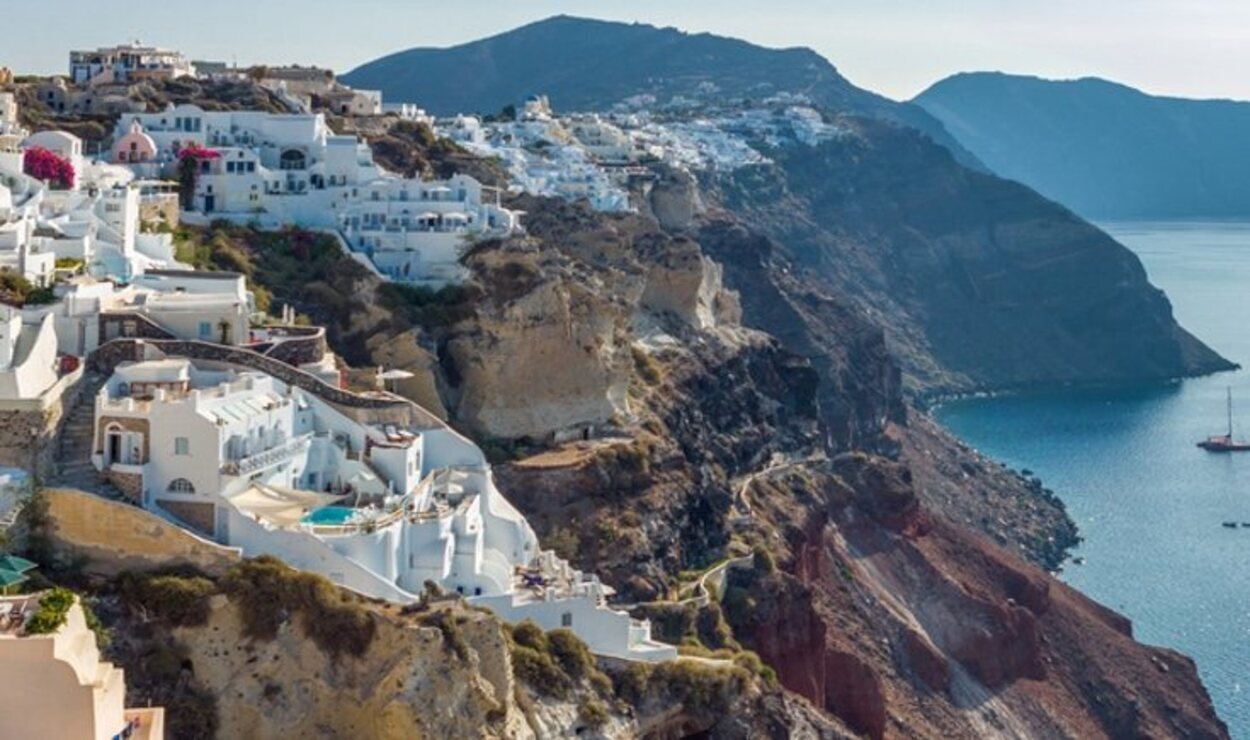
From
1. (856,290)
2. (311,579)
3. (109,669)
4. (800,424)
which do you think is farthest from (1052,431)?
A: (109,669)

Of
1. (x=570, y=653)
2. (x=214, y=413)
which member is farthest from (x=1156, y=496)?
(x=214, y=413)

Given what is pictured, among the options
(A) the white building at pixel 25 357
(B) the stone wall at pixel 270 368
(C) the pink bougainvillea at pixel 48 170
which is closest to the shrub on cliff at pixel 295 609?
(A) the white building at pixel 25 357

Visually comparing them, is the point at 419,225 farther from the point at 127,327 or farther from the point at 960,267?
the point at 960,267

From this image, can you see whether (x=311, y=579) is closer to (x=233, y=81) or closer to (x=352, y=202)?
(x=352, y=202)

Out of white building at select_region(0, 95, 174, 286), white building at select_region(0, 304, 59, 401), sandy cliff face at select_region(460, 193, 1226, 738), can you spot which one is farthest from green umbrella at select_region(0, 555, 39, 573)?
sandy cliff face at select_region(460, 193, 1226, 738)

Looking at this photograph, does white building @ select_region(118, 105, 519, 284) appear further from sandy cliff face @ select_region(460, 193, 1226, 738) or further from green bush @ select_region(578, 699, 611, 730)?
green bush @ select_region(578, 699, 611, 730)
